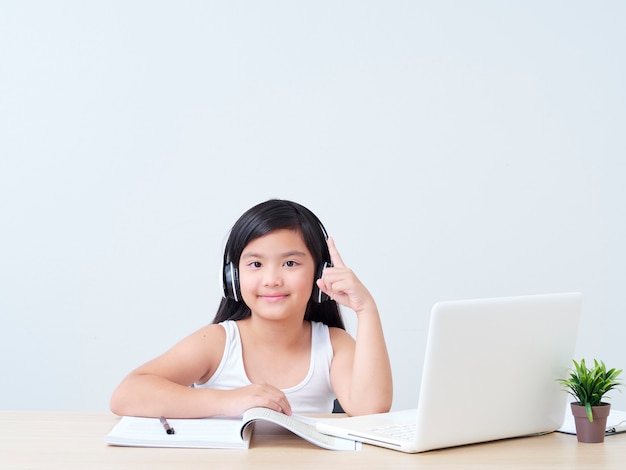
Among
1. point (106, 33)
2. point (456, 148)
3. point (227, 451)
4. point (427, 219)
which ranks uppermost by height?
point (106, 33)

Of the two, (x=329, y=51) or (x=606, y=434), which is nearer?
(x=606, y=434)

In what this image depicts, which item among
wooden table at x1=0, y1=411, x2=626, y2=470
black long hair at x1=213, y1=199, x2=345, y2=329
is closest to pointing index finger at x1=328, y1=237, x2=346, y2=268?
black long hair at x1=213, y1=199, x2=345, y2=329

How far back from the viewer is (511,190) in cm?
317

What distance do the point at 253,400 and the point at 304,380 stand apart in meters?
0.40

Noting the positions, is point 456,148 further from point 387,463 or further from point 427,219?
point 387,463

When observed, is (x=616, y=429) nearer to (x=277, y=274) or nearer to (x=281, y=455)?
(x=281, y=455)

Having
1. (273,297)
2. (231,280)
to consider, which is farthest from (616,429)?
(231,280)

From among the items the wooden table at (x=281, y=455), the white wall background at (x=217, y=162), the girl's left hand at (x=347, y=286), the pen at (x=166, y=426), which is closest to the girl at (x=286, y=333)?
the girl's left hand at (x=347, y=286)

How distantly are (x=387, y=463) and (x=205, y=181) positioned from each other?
203 cm

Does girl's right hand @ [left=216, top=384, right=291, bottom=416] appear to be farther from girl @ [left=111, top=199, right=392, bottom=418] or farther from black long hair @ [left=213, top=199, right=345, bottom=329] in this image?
black long hair @ [left=213, top=199, right=345, bottom=329]

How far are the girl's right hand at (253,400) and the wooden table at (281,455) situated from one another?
68mm

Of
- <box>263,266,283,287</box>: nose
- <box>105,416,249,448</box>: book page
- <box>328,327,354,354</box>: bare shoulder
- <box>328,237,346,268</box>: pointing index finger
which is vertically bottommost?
<box>105,416,249,448</box>: book page

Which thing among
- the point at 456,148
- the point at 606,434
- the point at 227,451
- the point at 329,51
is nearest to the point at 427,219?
the point at 456,148

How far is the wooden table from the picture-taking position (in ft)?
3.96
